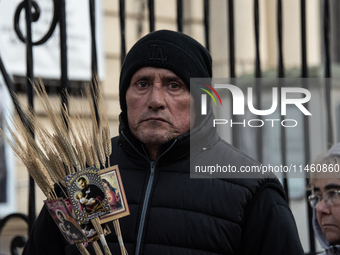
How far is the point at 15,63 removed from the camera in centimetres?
516

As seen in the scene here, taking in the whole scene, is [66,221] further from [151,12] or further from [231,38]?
[231,38]

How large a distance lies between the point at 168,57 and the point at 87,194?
2.29ft

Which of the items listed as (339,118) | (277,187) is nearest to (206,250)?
(277,187)

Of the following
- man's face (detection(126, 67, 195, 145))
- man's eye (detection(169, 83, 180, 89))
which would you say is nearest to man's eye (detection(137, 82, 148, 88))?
man's face (detection(126, 67, 195, 145))

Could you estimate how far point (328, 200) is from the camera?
2.13 meters

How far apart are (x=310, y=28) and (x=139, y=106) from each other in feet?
22.4

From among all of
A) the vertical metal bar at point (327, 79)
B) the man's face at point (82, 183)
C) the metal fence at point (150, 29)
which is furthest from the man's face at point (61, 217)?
the vertical metal bar at point (327, 79)

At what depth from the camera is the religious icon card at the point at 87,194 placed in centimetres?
147

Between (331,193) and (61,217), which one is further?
(331,193)

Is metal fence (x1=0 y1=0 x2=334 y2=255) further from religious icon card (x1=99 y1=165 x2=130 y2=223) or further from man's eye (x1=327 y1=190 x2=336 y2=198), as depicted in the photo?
religious icon card (x1=99 y1=165 x2=130 y2=223)

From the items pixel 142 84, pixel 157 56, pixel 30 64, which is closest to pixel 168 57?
pixel 157 56

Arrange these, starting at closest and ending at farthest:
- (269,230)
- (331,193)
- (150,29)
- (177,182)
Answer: (269,230)
(177,182)
(331,193)
(150,29)

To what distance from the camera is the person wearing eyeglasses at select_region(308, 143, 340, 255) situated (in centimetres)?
211

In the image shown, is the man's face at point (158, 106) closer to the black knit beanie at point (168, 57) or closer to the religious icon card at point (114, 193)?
the black knit beanie at point (168, 57)
